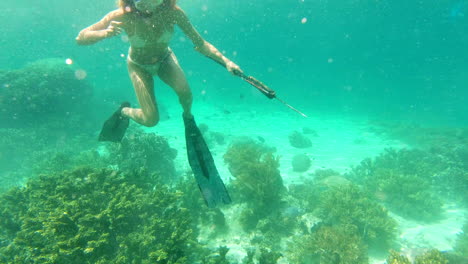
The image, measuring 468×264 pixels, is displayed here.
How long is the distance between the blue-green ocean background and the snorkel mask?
21.2 meters

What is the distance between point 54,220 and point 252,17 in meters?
55.3

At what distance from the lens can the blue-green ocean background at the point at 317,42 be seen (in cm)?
4250

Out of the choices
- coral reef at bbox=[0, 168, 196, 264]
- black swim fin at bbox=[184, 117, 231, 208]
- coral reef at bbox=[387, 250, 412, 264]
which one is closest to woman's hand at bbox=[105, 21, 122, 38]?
black swim fin at bbox=[184, 117, 231, 208]

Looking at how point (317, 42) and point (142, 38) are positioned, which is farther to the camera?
point (317, 42)

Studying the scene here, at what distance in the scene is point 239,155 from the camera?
8719 mm

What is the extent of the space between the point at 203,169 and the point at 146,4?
299 cm

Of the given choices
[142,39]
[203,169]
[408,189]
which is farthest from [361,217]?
[142,39]

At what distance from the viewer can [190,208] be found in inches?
258

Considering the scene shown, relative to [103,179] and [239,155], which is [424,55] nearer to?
[239,155]

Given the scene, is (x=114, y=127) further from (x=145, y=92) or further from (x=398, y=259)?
(x=398, y=259)

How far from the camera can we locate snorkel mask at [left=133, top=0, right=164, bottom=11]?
10.3 feet

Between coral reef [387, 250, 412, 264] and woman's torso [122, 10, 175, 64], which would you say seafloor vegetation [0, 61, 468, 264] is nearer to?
coral reef [387, 250, 412, 264]

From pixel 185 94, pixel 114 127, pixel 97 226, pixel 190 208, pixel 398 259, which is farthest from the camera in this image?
pixel 190 208

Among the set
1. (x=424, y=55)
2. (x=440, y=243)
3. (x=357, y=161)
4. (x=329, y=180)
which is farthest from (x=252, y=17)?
(x=424, y=55)
